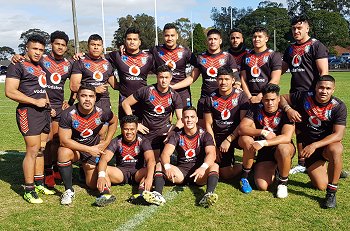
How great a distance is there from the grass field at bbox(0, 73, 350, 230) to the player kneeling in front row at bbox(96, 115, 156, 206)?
20cm

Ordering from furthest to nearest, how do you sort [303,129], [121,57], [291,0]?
Result: [291,0] → [121,57] → [303,129]

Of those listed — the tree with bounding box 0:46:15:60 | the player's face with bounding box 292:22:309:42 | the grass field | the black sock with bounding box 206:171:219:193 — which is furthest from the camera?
the tree with bounding box 0:46:15:60

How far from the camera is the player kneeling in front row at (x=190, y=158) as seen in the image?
4.74m

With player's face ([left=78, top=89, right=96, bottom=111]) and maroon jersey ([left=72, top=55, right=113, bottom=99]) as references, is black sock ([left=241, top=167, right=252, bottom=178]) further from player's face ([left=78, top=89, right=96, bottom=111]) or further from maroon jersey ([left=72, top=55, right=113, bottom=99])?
maroon jersey ([left=72, top=55, right=113, bottom=99])

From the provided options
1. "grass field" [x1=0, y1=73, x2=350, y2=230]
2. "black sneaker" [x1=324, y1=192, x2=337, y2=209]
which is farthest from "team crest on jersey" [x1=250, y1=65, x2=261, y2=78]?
"black sneaker" [x1=324, y1=192, x2=337, y2=209]

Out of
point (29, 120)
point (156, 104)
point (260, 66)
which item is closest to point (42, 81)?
point (29, 120)

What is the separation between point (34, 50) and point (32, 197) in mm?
1880

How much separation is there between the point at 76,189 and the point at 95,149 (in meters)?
0.75

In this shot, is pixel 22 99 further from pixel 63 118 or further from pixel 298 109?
pixel 298 109

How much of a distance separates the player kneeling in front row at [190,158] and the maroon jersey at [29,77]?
1.85 meters

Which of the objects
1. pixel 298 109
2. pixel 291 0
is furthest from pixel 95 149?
pixel 291 0

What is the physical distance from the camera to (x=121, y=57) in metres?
6.12

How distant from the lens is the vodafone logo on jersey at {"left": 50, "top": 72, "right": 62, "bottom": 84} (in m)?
5.55

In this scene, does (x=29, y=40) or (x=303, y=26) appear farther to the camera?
(x=303, y=26)
